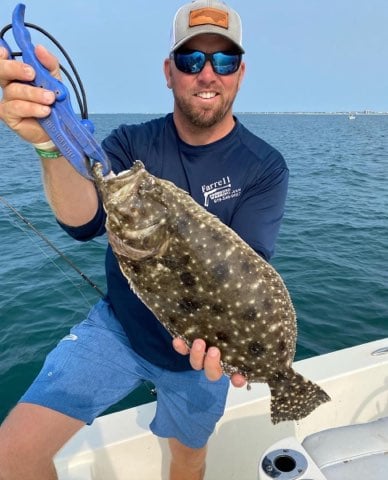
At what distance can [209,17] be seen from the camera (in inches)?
129

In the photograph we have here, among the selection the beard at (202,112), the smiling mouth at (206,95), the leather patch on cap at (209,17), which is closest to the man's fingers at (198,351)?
the beard at (202,112)

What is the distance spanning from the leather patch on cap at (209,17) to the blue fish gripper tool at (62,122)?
4.73 feet

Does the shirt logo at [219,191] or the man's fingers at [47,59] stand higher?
the man's fingers at [47,59]

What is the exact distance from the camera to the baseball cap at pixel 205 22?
10.7 feet

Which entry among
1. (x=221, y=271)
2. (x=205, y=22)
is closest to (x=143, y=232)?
(x=221, y=271)

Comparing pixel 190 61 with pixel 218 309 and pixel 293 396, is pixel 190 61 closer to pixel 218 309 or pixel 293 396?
pixel 218 309

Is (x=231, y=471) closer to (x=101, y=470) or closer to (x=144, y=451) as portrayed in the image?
(x=144, y=451)

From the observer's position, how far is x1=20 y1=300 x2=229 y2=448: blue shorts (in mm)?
3512

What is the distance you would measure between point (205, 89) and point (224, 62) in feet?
0.84

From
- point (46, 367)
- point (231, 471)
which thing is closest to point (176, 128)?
point (46, 367)

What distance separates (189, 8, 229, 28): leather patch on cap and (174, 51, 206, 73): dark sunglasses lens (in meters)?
0.22

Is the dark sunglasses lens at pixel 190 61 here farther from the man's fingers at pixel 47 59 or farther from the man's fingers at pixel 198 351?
the man's fingers at pixel 198 351

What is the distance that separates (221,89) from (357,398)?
3.73m

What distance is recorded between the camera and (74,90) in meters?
2.52
